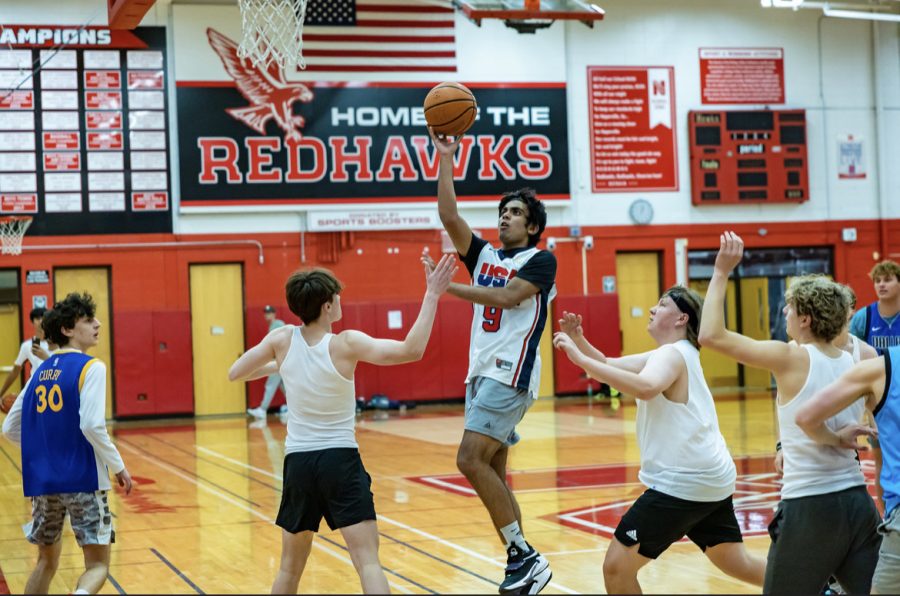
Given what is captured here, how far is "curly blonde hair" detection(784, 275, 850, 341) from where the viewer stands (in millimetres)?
4457

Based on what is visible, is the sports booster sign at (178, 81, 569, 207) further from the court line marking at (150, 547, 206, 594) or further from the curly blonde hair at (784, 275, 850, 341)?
the curly blonde hair at (784, 275, 850, 341)

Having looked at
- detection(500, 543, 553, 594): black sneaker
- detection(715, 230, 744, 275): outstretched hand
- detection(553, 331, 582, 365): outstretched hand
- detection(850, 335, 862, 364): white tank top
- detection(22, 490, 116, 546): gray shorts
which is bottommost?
detection(500, 543, 553, 594): black sneaker

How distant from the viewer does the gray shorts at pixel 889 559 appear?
396 cm

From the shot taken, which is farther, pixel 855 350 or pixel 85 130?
pixel 85 130

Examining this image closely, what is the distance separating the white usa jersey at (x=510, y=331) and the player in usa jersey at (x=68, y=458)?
2.01 m

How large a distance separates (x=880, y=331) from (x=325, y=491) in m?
4.51

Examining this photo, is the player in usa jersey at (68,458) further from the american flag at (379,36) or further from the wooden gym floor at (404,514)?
the american flag at (379,36)

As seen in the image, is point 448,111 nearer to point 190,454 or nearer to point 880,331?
point 880,331

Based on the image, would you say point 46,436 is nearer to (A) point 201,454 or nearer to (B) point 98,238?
(A) point 201,454

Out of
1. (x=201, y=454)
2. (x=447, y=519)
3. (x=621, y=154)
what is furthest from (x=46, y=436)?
(x=621, y=154)

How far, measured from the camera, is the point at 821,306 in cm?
446

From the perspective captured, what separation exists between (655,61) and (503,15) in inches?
305

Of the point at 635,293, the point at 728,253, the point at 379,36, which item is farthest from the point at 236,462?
the point at 635,293

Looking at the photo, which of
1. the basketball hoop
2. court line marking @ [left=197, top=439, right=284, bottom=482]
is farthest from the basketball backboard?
the basketball hoop
